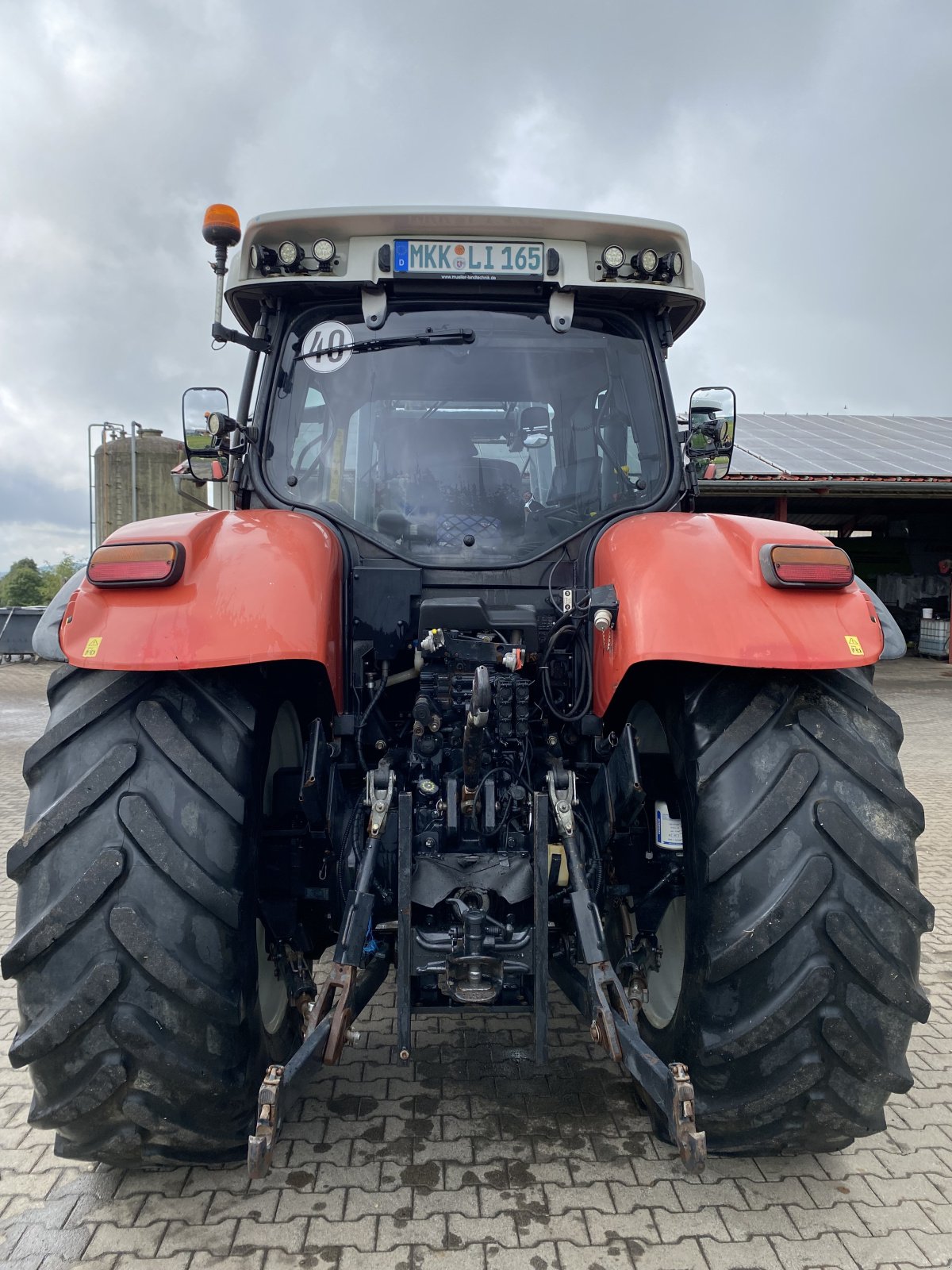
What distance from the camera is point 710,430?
10.3ft

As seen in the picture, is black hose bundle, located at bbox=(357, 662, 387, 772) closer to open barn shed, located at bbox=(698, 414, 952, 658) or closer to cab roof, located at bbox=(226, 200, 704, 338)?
cab roof, located at bbox=(226, 200, 704, 338)

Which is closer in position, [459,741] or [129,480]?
[459,741]

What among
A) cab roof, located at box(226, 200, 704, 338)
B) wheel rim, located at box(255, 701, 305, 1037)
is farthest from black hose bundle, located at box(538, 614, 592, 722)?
cab roof, located at box(226, 200, 704, 338)

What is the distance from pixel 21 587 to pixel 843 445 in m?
35.9

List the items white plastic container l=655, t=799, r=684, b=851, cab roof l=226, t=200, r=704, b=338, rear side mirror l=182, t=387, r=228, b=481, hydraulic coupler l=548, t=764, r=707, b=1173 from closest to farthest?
1. hydraulic coupler l=548, t=764, r=707, b=1173
2. white plastic container l=655, t=799, r=684, b=851
3. cab roof l=226, t=200, r=704, b=338
4. rear side mirror l=182, t=387, r=228, b=481

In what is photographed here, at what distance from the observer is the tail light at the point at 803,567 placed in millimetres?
2049

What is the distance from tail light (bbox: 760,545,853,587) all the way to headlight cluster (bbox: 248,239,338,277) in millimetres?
1685

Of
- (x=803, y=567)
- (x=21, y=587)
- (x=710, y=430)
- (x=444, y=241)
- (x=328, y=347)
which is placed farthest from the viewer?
(x=21, y=587)

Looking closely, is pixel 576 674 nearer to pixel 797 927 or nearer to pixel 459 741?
pixel 459 741

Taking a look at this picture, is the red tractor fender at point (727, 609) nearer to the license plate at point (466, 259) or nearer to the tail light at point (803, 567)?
the tail light at point (803, 567)

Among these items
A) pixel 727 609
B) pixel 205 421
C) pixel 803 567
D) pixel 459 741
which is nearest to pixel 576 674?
pixel 459 741

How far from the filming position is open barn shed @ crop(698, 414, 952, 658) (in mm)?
14531

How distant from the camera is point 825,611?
2.05 metres

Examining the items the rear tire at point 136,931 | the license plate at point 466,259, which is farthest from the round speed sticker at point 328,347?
the rear tire at point 136,931
